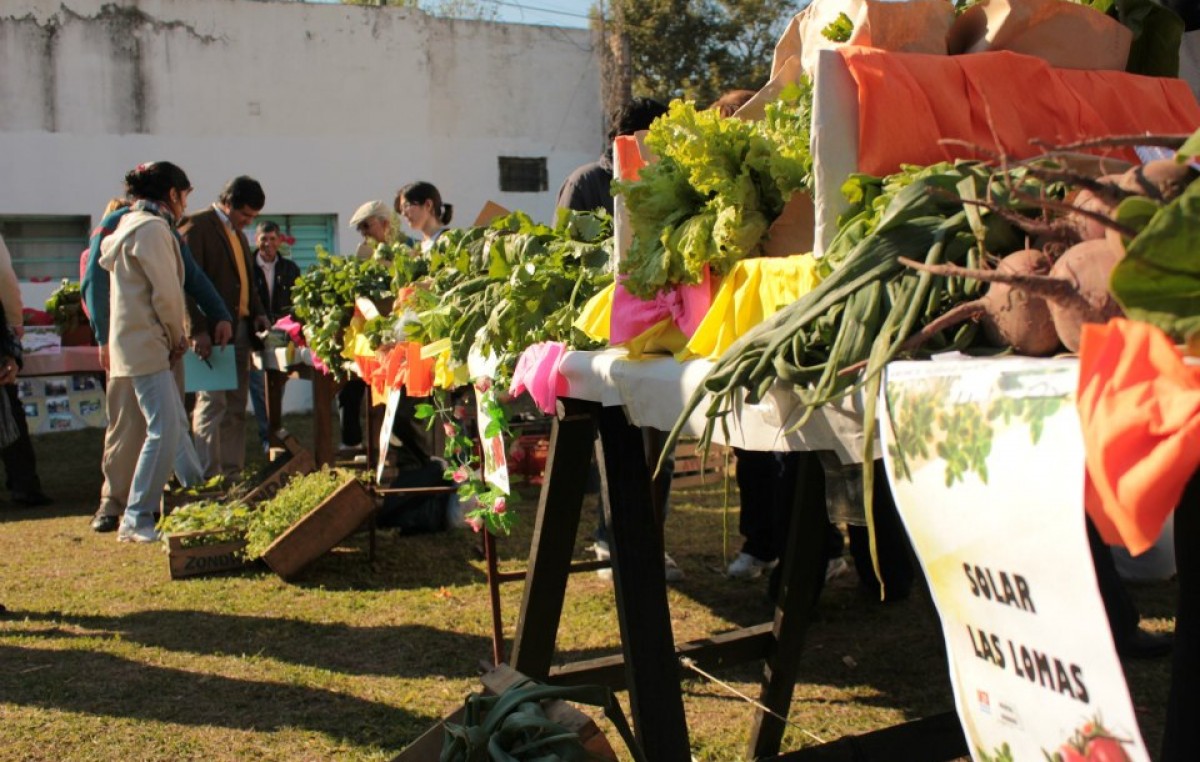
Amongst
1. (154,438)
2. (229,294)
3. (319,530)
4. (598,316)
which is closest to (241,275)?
(229,294)

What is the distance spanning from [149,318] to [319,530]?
1722 millimetres

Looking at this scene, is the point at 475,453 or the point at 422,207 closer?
the point at 475,453

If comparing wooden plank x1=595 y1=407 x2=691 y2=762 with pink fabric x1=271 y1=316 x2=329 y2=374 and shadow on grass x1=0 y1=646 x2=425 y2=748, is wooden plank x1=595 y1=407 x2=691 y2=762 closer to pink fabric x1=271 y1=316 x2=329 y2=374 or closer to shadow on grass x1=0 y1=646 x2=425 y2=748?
shadow on grass x1=0 y1=646 x2=425 y2=748

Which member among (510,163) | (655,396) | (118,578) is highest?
(510,163)

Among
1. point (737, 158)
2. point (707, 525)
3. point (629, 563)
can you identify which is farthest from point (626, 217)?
point (707, 525)

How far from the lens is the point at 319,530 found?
5.10m

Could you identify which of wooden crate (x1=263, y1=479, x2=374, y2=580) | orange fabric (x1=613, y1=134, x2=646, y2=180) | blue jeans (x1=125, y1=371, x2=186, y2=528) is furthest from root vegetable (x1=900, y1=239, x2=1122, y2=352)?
blue jeans (x1=125, y1=371, x2=186, y2=528)

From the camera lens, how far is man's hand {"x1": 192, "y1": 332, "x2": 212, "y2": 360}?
6691 millimetres

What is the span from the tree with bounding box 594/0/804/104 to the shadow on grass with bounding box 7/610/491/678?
18492 mm

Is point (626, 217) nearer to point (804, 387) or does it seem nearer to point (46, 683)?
point (804, 387)

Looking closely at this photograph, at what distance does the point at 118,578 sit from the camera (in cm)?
531

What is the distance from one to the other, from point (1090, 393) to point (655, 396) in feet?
3.71

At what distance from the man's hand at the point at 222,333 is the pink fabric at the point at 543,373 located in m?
4.38

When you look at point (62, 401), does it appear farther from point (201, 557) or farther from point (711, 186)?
point (711, 186)
